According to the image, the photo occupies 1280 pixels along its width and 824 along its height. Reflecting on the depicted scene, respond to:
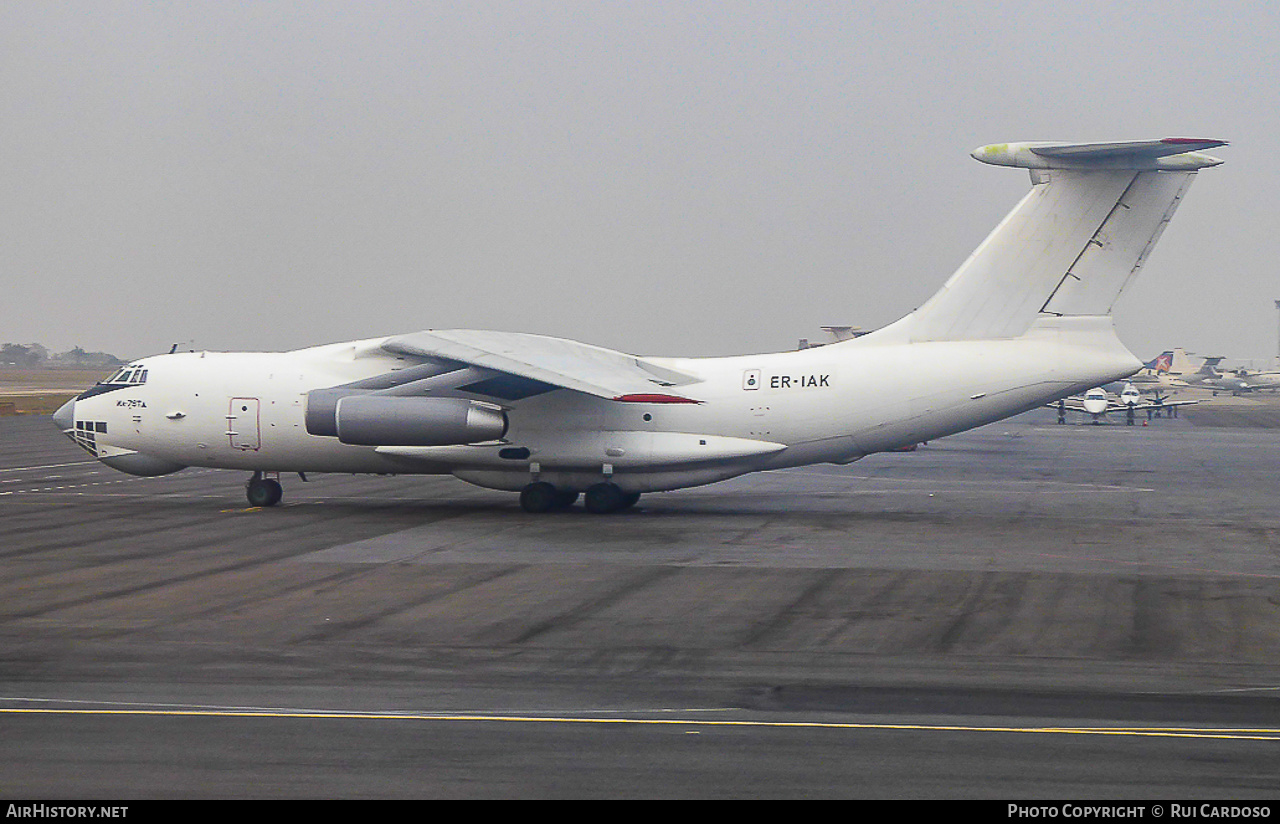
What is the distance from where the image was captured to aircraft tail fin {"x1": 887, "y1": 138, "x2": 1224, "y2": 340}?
2003cm

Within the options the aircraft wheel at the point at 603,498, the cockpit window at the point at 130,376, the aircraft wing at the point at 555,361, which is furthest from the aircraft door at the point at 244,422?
the aircraft wheel at the point at 603,498

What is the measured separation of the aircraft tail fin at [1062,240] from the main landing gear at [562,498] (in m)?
6.13

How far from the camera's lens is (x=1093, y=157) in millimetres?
19891

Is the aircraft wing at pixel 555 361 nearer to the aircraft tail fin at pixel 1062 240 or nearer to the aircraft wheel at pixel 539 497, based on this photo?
the aircraft wheel at pixel 539 497

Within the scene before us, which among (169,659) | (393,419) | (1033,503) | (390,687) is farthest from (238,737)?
(1033,503)

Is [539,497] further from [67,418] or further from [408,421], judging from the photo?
[67,418]

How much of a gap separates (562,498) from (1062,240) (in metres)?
9.94

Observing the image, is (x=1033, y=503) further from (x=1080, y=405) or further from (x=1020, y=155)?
(x=1080, y=405)

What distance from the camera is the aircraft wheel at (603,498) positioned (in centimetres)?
2269

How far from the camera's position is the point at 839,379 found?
848 inches

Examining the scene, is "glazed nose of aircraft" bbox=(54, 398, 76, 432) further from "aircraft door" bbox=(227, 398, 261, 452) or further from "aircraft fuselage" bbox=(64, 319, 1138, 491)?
"aircraft door" bbox=(227, 398, 261, 452)

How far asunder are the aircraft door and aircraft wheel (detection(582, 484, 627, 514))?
630cm

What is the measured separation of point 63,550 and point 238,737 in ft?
35.9

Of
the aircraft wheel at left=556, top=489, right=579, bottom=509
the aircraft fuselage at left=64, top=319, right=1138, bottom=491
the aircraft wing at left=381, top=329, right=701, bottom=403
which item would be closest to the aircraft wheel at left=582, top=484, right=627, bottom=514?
the aircraft fuselage at left=64, top=319, right=1138, bottom=491
